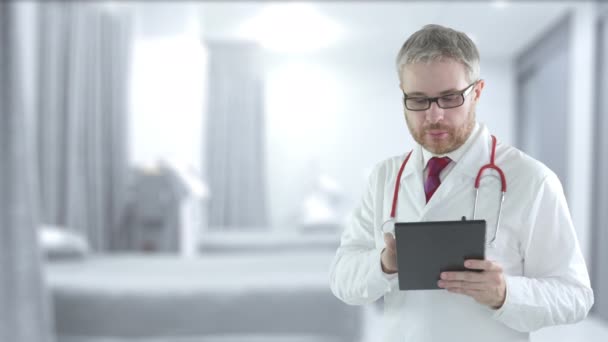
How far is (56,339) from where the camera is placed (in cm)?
240

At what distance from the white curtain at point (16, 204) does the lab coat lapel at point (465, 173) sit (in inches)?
85.0

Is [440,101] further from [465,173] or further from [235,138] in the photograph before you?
[235,138]

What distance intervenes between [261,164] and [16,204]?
13.4ft

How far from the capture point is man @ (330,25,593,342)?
0.28 m

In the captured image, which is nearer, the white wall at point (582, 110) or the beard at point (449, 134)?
the beard at point (449, 134)

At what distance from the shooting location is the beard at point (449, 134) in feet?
0.91

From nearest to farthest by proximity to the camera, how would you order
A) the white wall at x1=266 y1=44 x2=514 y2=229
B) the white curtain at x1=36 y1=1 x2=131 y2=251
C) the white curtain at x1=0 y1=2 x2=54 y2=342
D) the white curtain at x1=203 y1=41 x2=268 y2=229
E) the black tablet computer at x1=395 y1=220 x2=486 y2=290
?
1. the black tablet computer at x1=395 y1=220 x2=486 y2=290
2. the white curtain at x1=0 y1=2 x2=54 y2=342
3. the white curtain at x1=36 y1=1 x2=131 y2=251
4. the white curtain at x1=203 y1=41 x2=268 y2=229
5. the white wall at x1=266 y1=44 x2=514 y2=229

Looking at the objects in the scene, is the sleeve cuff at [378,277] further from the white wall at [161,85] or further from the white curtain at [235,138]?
the white curtain at [235,138]

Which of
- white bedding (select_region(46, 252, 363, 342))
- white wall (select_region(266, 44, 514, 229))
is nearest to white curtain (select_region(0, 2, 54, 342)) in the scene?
white bedding (select_region(46, 252, 363, 342))

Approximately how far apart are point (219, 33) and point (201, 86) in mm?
818

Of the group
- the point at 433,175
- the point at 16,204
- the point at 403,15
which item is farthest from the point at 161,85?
the point at 433,175

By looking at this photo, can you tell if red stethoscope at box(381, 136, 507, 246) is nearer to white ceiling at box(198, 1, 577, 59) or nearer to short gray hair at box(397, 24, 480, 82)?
short gray hair at box(397, 24, 480, 82)

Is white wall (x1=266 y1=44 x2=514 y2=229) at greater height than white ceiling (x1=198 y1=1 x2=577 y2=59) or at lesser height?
lesser

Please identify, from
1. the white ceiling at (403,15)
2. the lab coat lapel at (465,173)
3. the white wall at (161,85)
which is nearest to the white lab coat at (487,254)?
the lab coat lapel at (465,173)
